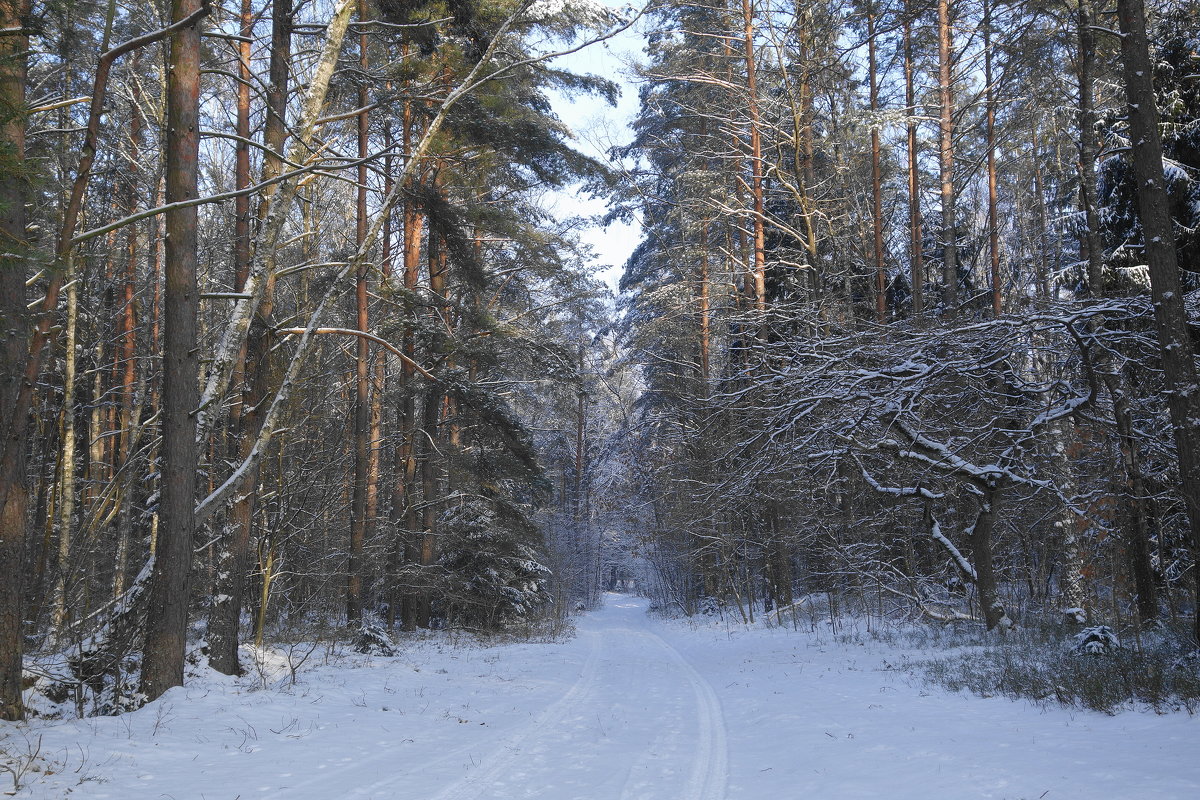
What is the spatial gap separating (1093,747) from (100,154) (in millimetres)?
15011

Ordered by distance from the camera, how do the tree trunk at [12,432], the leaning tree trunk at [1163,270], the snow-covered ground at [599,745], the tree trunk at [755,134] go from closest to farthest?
the snow-covered ground at [599,745]
the tree trunk at [12,432]
the leaning tree trunk at [1163,270]
the tree trunk at [755,134]

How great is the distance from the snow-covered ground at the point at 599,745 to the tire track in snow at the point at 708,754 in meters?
0.03

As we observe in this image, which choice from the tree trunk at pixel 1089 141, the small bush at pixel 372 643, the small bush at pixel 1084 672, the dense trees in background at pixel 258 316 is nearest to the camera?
the small bush at pixel 1084 672

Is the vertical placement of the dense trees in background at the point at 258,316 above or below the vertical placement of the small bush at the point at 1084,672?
above

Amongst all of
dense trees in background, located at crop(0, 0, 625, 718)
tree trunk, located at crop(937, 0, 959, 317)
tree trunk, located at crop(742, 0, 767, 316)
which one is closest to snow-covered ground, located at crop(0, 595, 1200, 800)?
dense trees in background, located at crop(0, 0, 625, 718)

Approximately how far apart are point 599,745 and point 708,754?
0.99 m

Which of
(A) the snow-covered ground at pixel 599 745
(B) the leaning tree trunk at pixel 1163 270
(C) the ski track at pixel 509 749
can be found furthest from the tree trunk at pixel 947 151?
(C) the ski track at pixel 509 749

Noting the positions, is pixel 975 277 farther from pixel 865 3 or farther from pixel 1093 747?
pixel 1093 747

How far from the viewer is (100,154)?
37.6 ft

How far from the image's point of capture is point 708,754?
605 cm

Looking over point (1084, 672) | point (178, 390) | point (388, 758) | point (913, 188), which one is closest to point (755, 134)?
point (913, 188)

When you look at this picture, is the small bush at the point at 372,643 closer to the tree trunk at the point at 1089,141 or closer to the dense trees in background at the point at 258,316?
the dense trees in background at the point at 258,316

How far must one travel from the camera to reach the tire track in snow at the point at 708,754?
4.92 meters

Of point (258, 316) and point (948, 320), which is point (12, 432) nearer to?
point (258, 316)
